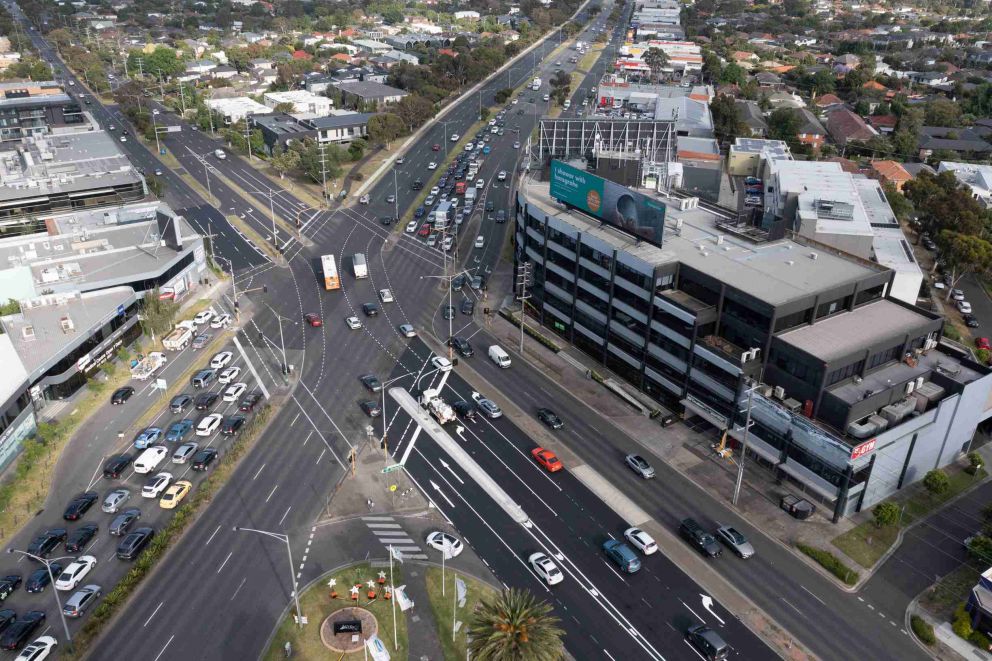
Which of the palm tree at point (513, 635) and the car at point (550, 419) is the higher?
the palm tree at point (513, 635)

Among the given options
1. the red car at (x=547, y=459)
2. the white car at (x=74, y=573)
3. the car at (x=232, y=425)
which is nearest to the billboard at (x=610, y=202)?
the red car at (x=547, y=459)

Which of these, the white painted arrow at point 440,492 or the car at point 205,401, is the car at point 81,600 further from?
the white painted arrow at point 440,492

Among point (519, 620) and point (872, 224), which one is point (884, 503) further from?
point (872, 224)

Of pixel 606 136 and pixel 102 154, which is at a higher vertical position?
pixel 606 136

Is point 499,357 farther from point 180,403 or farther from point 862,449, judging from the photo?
point 862,449

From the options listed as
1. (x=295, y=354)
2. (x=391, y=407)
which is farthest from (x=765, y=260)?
(x=295, y=354)

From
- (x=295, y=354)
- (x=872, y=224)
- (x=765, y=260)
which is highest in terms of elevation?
(x=765, y=260)

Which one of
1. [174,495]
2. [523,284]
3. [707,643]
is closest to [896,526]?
[707,643]
